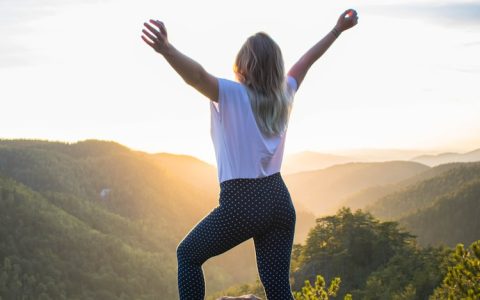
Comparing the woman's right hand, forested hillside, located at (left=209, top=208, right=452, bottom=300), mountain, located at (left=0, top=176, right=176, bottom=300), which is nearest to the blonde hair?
the woman's right hand

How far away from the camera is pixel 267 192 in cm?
352

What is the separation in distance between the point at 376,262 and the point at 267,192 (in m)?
51.8

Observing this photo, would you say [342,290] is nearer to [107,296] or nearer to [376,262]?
[376,262]

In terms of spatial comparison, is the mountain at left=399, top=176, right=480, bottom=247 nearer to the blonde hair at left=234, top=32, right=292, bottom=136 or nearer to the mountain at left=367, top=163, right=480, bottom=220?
the mountain at left=367, top=163, right=480, bottom=220

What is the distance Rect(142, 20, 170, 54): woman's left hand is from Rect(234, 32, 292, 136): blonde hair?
621 millimetres

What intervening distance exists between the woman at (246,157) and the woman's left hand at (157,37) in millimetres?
420

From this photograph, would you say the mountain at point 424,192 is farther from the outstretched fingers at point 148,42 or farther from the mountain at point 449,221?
the outstretched fingers at point 148,42

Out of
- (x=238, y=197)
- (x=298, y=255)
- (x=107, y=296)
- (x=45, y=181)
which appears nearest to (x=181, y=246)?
(x=238, y=197)

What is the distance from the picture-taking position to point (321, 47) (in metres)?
4.32

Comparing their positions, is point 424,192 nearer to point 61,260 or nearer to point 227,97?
point 61,260

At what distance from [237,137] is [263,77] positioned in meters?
0.38

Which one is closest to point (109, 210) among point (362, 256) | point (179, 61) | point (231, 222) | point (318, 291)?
point (362, 256)

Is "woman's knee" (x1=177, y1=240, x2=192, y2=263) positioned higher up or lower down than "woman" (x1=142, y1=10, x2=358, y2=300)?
lower down

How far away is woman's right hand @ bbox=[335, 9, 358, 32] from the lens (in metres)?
4.47
